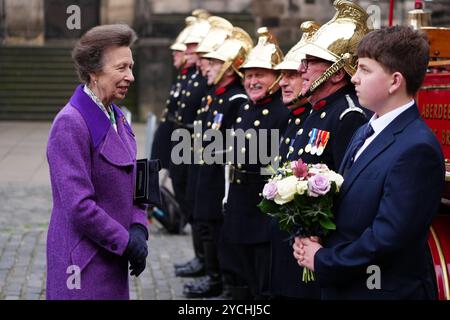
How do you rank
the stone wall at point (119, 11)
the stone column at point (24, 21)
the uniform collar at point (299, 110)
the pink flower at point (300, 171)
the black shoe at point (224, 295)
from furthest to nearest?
the stone column at point (24, 21), the stone wall at point (119, 11), the black shoe at point (224, 295), the uniform collar at point (299, 110), the pink flower at point (300, 171)

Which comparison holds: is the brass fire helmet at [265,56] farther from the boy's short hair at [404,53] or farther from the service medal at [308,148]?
the boy's short hair at [404,53]

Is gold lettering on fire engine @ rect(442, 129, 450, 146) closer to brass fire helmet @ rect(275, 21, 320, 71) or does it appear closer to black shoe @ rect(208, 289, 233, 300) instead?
brass fire helmet @ rect(275, 21, 320, 71)

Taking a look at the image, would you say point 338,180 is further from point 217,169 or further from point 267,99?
point 217,169

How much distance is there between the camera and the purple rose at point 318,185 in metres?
3.84

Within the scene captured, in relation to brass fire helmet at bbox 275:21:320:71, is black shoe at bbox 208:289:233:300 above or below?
below

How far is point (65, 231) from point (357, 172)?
4.09 ft

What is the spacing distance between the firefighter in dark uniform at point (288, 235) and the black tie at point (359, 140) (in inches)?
34.3

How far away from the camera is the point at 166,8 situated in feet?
82.6

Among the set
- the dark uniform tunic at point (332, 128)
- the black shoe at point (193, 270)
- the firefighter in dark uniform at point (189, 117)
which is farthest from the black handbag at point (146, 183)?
the black shoe at point (193, 270)

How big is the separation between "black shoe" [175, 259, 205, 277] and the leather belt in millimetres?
1881

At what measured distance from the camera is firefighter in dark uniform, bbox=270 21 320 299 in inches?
203

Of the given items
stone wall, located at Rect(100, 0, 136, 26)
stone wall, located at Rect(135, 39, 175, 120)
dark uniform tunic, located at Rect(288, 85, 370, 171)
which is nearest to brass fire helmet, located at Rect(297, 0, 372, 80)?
dark uniform tunic, located at Rect(288, 85, 370, 171)

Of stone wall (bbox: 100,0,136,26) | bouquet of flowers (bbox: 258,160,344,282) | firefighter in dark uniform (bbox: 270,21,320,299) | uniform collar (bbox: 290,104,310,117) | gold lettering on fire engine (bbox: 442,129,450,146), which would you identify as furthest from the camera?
stone wall (bbox: 100,0,136,26)
